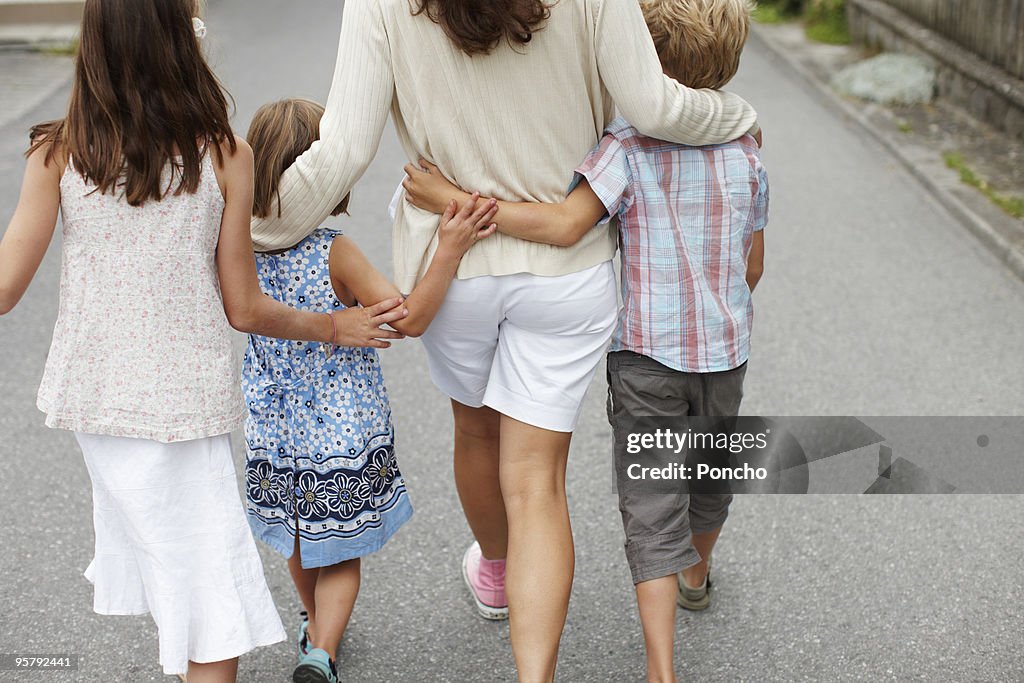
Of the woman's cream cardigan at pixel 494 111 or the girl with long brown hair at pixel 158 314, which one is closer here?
the girl with long brown hair at pixel 158 314

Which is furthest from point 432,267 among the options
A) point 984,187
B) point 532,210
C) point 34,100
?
point 34,100

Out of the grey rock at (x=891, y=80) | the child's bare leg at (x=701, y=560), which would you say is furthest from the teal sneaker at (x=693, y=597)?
the grey rock at (x=891, y=80)

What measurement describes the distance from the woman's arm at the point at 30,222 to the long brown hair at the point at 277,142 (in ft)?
1.46

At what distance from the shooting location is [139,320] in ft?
7.23

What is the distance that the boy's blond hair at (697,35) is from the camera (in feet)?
7.97

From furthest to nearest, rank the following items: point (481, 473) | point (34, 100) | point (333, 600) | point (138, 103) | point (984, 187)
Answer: point (34, 100)
point (984, 187)
point (481, 473)
point (333, 600)
point (138, 103)

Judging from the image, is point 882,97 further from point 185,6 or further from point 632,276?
point 185,6

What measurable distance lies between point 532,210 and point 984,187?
16.4ft

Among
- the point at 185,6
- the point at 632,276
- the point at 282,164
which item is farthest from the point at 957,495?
the point at 185,6

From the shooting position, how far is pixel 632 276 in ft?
8.45

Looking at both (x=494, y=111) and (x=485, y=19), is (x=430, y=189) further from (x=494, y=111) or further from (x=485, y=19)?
(x=485, y=19)

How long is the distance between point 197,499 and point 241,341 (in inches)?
106

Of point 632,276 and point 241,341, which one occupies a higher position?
point 632,276

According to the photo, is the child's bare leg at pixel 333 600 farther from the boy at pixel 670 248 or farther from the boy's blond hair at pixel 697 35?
the boy's blond hair at pixel 697 35
